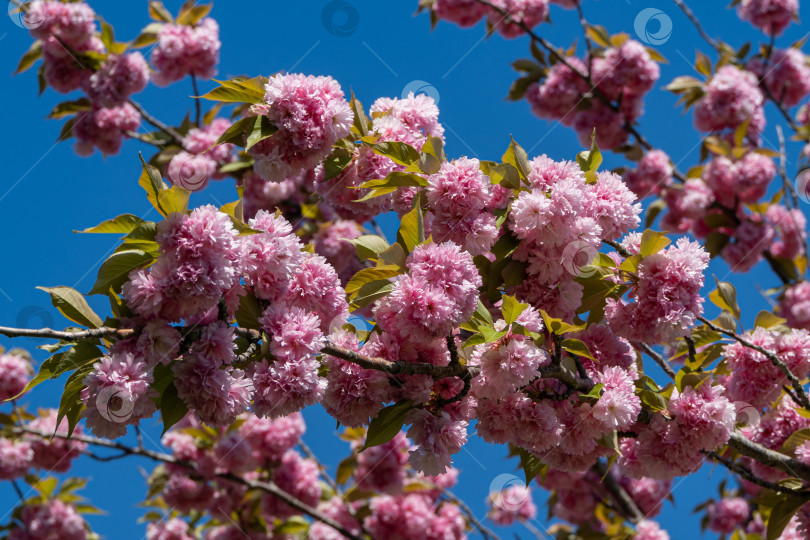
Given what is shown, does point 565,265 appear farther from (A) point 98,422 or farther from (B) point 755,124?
(B) point 755,124

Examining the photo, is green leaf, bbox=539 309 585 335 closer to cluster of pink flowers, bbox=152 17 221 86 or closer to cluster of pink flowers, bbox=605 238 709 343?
cluster of pink flowers, bbox=605 238 709 343

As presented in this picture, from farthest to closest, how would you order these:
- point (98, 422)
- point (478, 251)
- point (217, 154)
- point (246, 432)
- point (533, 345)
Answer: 1. point (246, 432)
2. point (217, 154)
3. point (478, 251)
4. point (533, 345)
5. point (98, 422)

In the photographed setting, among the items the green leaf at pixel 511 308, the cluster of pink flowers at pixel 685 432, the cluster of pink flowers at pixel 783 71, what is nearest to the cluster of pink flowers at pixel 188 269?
the green leaf at pixel 511 308

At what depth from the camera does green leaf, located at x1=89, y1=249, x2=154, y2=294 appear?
5.45 feet

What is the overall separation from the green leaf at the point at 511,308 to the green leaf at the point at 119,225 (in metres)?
0.95

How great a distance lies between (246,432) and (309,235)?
160 centimetres

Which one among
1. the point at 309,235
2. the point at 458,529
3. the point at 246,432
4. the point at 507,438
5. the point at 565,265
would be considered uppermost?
the point at 309,235

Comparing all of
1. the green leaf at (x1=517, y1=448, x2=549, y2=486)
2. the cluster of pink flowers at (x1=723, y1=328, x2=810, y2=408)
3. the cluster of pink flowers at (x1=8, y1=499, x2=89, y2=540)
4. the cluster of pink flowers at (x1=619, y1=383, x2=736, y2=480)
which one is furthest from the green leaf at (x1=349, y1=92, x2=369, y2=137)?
the cluster of pink flowers at (x1=8, y1=499, x2=89, y2=540)

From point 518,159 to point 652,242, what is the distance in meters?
0.47

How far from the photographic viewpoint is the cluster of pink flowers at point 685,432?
1976 mm

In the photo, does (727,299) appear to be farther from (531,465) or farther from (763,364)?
(531,465)

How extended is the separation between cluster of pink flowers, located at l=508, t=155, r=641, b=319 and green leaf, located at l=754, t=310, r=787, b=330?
815mm

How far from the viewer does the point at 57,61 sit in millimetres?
4961

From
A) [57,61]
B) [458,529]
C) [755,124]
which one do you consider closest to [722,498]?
[458,529]
